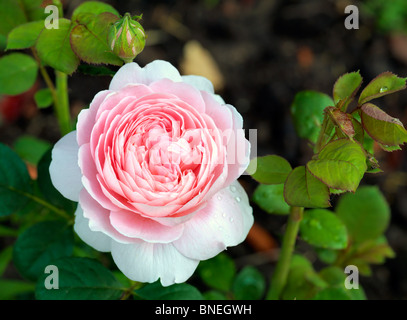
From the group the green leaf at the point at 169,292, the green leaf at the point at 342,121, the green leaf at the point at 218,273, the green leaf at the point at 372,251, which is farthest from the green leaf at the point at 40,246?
the green leaf at the point at 372,251

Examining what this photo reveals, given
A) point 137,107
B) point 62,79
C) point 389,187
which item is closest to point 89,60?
point 137,107

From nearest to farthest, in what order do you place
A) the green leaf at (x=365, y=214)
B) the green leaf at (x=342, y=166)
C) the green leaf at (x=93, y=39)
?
the green leaf at (x=342, y=166)
the green leaf at (x=93, y=39)
the green leaf at (x=365, y=214)

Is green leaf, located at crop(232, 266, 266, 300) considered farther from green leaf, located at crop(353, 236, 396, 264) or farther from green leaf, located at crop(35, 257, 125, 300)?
green leaf, located at crop(35, 257, 125, 300)

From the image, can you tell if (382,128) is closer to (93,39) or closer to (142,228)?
(142,228)

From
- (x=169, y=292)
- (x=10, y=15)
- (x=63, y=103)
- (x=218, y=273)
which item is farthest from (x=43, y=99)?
(x=218, y=273)

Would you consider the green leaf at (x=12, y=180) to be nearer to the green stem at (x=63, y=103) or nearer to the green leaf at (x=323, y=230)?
the green stem at (x=63, y=103)

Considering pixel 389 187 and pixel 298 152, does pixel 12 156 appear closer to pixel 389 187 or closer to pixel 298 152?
pixel 298 152

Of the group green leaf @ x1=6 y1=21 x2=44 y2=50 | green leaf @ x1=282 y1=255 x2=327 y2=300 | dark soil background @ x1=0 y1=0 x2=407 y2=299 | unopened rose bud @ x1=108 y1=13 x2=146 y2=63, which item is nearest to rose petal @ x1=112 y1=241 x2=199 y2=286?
unopened rose bud @ x1=108 y1=13 x2=146 y2=63
